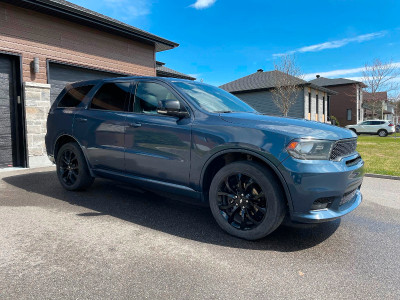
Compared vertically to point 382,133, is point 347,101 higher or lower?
higher

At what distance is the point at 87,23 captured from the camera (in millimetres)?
9289

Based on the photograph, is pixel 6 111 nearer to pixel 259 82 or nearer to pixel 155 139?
pixel 155 139

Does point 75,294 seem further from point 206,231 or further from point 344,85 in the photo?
point 344,85

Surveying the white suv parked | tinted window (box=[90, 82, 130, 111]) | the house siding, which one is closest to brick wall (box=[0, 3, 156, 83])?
tinted window (box=[90, 82, 130, 111])

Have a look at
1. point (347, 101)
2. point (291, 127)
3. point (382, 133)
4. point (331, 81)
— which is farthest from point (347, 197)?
point (331, 81)

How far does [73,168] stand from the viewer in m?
5.05

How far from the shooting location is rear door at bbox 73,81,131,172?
431cm

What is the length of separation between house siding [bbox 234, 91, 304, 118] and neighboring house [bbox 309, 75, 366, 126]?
69.8ft

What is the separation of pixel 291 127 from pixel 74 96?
3.86 m

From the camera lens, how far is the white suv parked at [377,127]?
28906mm

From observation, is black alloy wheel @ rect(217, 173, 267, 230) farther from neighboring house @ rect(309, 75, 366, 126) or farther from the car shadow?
neighboring house @ rect(309, 75, 366, 126)

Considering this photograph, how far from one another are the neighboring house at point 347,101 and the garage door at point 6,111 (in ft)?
152

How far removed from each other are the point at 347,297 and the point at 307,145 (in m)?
1.35

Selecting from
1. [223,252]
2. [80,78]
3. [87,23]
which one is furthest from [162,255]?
[87,23]
